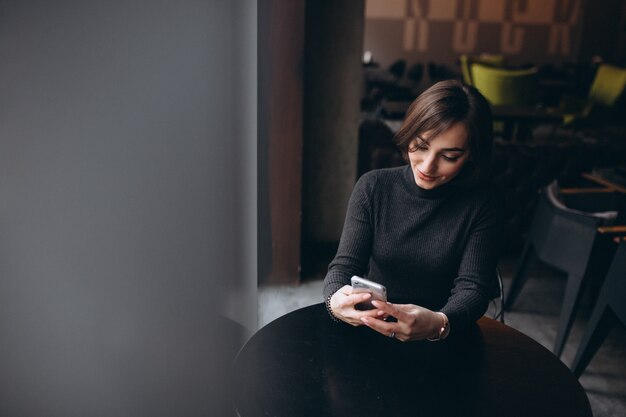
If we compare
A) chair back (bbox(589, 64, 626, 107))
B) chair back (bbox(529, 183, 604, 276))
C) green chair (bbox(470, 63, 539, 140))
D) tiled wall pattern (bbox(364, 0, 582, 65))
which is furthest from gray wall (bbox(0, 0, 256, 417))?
tiled wall pattern (bbox(364, 0, 582, 65))

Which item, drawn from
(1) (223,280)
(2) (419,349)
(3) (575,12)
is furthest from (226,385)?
(3) (575,12)

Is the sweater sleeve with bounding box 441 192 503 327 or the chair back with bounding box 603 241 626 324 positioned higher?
the sweater sleeve with bounding box 441 192 503 327

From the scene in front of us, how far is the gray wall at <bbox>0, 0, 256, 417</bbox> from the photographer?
4.26 ft

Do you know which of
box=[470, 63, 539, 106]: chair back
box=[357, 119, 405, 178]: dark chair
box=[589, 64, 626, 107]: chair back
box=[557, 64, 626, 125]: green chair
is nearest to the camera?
box=[357, 119, 405, 178]: dark chair

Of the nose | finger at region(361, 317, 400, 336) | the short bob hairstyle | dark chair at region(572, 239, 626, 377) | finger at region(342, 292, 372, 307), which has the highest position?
the short bob hairstyle

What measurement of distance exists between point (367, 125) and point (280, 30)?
1136 mm

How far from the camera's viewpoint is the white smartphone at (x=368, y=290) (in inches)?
Result: 49.1

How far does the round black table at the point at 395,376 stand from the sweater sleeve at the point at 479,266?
0.07m

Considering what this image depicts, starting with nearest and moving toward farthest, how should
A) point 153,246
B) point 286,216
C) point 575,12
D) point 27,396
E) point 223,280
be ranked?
point 27,396 → point 153,246 → point 223,280 → point 286,216 → point 575,12

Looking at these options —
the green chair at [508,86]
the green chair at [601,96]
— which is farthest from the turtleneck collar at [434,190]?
the green chair at [601,96]

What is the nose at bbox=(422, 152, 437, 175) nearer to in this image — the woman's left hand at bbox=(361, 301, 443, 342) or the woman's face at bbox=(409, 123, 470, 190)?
the woman's face at bbox=(409, 123, 470, 190)

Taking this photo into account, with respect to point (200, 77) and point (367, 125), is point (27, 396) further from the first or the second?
point (367, 125)

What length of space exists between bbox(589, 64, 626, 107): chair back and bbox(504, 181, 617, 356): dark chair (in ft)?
14.6

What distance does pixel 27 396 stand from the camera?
143cm
